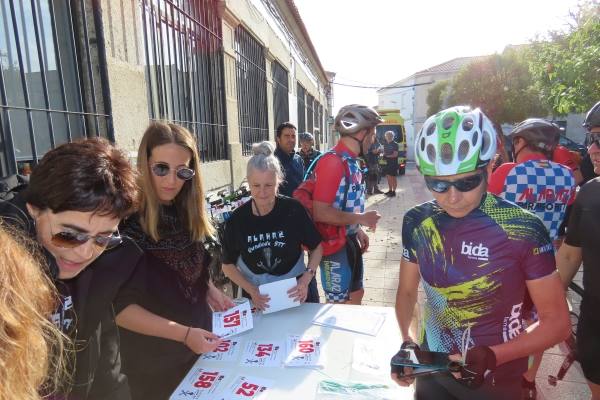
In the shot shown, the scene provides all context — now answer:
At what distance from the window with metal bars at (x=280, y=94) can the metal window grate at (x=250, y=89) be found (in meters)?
1.22

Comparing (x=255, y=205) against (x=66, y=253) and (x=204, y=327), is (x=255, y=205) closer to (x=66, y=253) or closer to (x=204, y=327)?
(x=204, y=327)

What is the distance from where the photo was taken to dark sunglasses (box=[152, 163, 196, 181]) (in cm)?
198

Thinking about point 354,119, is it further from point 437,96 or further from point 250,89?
point 437,96

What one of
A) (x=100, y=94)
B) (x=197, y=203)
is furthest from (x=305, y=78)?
(x=197, y=203)

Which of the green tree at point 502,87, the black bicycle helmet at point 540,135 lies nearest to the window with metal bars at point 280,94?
the black bicycle helmet at point 540,135

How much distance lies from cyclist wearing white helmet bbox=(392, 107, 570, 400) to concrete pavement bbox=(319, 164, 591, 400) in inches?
50.3

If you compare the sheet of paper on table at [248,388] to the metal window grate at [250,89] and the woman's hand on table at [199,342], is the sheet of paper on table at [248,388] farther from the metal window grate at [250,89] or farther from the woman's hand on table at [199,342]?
the metal window grate at [250,89]

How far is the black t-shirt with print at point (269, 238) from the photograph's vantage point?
2488 mm

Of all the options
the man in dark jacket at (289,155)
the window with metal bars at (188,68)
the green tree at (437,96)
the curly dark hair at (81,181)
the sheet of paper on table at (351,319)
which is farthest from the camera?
the green tree at (437,96)

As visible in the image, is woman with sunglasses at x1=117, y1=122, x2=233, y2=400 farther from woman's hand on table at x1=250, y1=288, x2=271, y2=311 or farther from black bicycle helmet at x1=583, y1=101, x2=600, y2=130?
black bicycle helmet at x1=583, y1=101, x2=600, y2=130

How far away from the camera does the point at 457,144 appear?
5.00ft

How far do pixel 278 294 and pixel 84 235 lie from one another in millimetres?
1205

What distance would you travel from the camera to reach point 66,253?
126cm

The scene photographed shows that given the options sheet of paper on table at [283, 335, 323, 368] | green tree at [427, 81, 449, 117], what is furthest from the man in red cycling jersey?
green tree at [427, 81, 449, 117]
